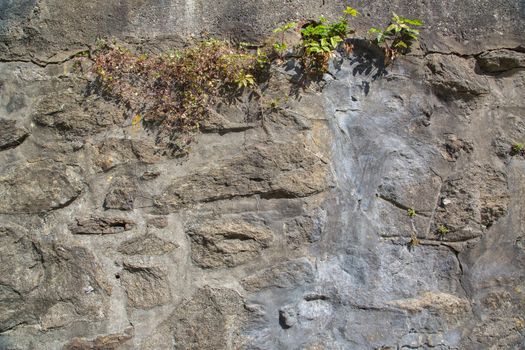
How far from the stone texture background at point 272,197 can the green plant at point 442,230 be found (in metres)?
0.02

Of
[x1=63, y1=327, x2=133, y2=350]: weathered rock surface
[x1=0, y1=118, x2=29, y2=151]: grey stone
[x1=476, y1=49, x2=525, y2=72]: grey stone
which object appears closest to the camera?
[x1=63, y1=327, x2=133, y2=350]: weathered rock surface

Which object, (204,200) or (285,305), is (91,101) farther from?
(285,305)

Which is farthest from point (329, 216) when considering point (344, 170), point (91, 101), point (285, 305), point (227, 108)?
point (91, 101)

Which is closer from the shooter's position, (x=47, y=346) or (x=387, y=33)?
(x=47, y=346)

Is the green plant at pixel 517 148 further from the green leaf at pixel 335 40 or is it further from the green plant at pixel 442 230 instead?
the green leaf at pixel 335 40

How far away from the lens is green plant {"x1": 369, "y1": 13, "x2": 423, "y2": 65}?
83.4 inches

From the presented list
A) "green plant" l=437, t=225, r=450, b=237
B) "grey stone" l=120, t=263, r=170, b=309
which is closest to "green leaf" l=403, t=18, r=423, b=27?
"green plant" l=437, t=225, r=450, b=237

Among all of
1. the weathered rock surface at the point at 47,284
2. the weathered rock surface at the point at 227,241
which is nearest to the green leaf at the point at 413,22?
the weathered rock surface at the point at 227,241

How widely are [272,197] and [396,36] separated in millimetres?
818

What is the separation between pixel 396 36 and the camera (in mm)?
2146

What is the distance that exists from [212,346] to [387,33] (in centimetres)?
139

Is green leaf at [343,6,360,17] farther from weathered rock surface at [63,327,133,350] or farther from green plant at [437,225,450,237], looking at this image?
weathered rock surface at [63,327,133,350]

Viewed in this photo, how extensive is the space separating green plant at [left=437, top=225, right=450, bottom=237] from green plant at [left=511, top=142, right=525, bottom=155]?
427mm

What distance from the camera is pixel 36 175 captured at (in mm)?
2043
